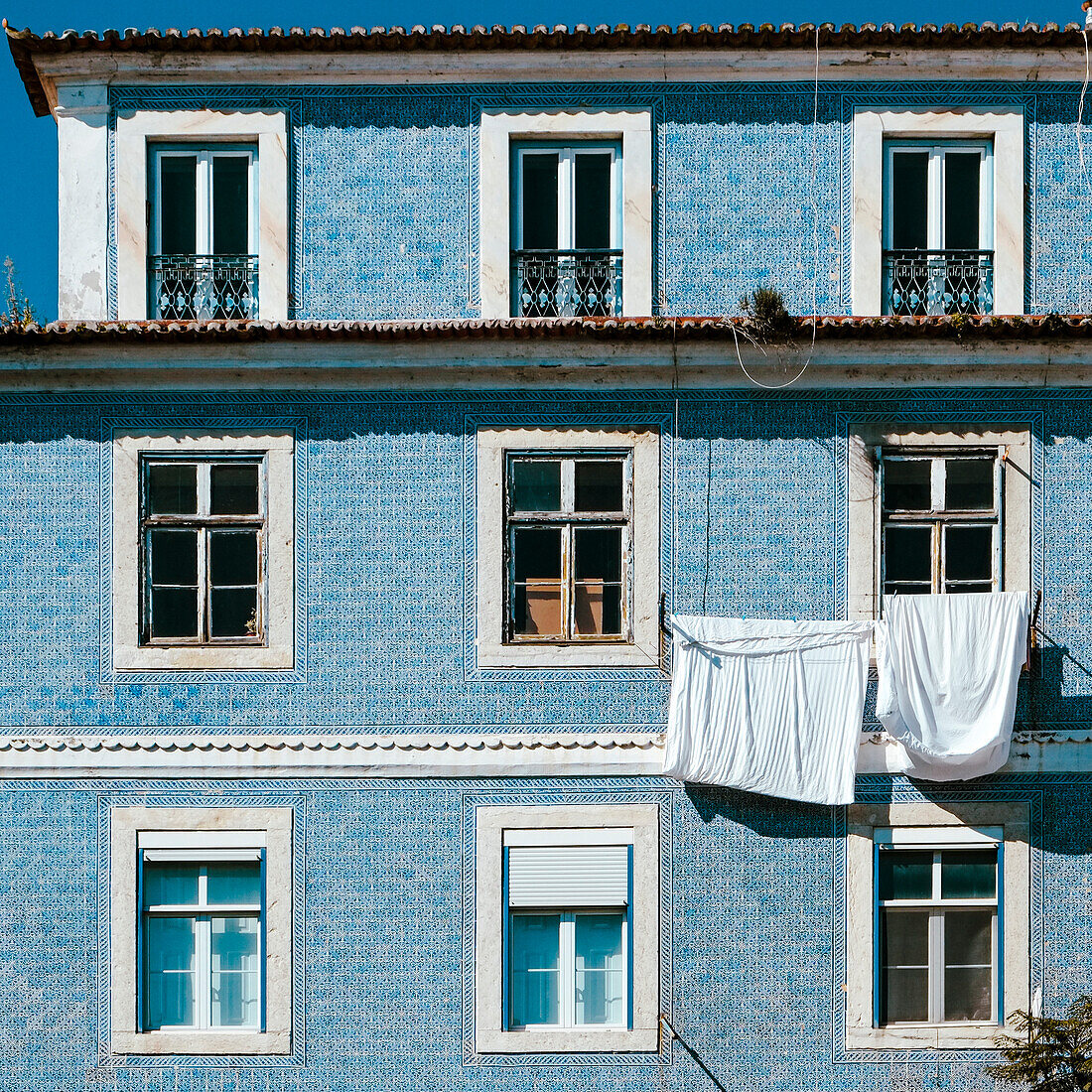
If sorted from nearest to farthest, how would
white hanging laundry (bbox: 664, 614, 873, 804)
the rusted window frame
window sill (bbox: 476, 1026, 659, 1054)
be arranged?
white hanging laundry (bbox: 664, 614, 873, 804) < window sill (bbox: 476, 1026, 659, 1054) < the rusted window frame

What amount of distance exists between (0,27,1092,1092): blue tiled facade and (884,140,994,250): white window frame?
1.35ft

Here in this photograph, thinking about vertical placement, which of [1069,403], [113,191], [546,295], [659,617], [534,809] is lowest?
[534,809]

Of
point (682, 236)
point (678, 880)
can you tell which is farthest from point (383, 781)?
point (682, 236)

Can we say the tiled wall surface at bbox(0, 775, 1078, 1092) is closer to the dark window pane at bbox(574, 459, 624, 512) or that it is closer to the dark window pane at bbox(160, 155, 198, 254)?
the dark window pane at bbox(574, 459, 624, 512)

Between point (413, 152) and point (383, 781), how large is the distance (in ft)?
15.7

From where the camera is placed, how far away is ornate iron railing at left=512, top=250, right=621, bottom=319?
8734mm

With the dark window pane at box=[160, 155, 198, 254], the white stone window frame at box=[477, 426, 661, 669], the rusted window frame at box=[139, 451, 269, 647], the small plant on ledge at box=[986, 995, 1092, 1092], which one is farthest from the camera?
the dark window pane at box=[160, 155, 198, 254]

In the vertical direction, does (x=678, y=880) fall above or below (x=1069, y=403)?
below

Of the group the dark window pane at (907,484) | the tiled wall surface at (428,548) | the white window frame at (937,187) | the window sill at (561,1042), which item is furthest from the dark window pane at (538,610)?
the white window frame at (937,187)

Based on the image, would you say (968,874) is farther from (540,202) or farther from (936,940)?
(540,202)

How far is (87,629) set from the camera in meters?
8.60

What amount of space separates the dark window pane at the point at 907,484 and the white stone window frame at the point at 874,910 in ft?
7.22

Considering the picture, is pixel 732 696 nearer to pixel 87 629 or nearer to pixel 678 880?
pixel 678 880

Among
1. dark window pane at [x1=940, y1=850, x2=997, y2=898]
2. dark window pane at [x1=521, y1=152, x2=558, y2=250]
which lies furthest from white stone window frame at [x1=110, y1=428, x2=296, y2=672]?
dark window pane at [x1=940, y1=850, x2=997, y2=898]
